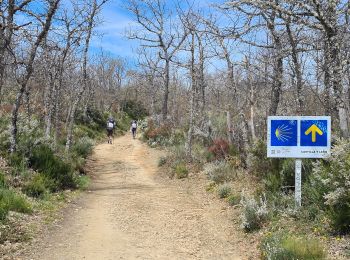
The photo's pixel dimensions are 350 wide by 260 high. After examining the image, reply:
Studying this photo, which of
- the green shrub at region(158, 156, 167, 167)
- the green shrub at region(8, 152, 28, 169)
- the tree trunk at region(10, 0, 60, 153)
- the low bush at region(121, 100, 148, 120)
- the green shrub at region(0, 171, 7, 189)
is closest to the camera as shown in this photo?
the green shrub at region(0, 171, 7, 189)

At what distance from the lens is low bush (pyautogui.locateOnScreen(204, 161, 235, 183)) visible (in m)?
12.4

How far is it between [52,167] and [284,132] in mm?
6434

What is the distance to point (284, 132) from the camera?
8023 millimetres

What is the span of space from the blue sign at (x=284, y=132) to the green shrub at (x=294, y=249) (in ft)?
7.68

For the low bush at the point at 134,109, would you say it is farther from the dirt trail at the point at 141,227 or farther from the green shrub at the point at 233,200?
the green shrub at the point at 233,200

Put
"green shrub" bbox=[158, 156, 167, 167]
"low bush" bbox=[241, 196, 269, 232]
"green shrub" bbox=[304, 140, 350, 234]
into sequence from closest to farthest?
"green shrub" bbox=[304, 140, 350, 234] → "low bush" bbox=[241, 196, 269, 232] → "green shrub" bbox=[158, 156, 167, 167]

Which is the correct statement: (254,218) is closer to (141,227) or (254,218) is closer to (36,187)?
(141,227)

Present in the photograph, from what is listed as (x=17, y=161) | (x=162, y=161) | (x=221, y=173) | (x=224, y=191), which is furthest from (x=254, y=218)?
(x=162, y=161)

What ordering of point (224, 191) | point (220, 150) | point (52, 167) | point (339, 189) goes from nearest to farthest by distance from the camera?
point (339, 189) < point (224, 191) < point (52, 167) < point (220, 150)

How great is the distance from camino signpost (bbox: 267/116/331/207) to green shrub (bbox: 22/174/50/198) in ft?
17.8

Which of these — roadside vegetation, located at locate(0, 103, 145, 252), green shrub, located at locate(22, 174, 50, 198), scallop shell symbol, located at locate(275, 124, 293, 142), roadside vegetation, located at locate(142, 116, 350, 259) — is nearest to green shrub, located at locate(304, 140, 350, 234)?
roadside vegetation, located at locate(142, 116, 350, 259)

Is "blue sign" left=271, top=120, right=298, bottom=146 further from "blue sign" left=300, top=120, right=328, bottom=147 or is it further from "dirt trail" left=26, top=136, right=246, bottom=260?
"dirt trail" left=26, top=136, right=246, bottom=260

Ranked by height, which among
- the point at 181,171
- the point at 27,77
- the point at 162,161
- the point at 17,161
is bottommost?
the point at 181,171

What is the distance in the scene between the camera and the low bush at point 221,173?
12.4m
